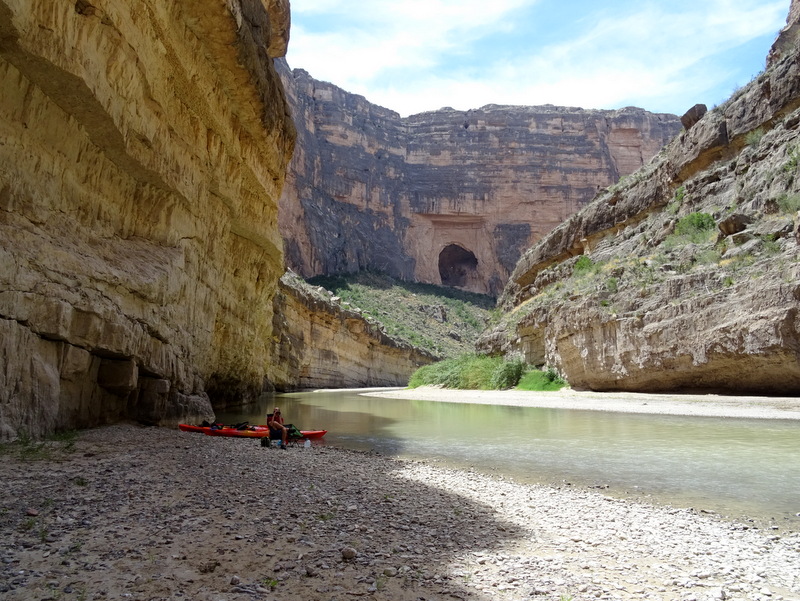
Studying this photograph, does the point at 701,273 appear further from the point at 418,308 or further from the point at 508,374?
the point at 418,308

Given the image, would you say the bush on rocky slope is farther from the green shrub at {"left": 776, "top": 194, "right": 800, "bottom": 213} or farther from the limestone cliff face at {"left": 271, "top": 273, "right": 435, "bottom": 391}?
the green shrub at {"left": 776, "top": 194, "right": 800, "bottom": 213}

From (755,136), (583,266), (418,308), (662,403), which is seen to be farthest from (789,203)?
(418,308)

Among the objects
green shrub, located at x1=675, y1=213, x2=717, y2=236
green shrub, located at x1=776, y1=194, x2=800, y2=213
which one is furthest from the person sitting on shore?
green shrub, located at x1=675, y1=213, x2=717, y2=236

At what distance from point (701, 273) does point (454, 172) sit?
239 ft

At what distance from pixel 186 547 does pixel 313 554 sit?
36.3 inches

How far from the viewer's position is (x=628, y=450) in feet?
30.1

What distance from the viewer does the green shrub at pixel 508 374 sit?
2866 cm

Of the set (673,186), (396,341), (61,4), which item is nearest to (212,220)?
(61,4)

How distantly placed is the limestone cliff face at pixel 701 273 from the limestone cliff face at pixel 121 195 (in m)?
14.5

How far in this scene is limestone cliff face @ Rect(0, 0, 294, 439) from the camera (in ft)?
23.9

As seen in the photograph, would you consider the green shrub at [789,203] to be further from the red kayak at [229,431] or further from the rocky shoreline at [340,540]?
the red kayak at [229,431]

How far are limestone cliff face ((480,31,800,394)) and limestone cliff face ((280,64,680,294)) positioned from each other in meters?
50.2

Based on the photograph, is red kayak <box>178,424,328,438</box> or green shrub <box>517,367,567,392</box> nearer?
red kayak <box>178,424,328,438</box>

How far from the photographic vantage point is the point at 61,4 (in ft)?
25.0
